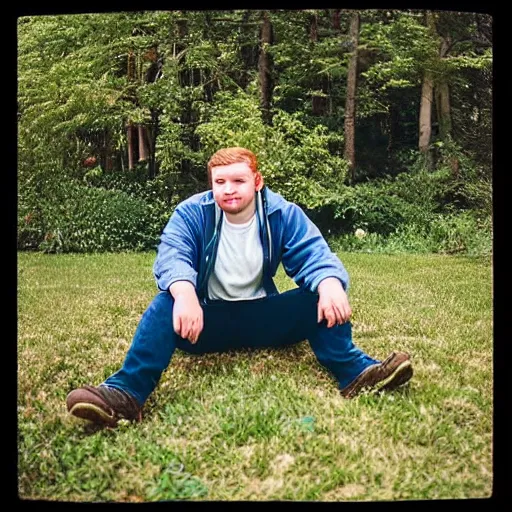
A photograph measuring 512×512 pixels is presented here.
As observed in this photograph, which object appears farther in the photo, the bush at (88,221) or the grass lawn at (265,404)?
the bush at (88,221)

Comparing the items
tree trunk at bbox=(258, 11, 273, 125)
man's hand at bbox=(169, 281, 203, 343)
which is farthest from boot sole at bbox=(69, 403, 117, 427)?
tree trunk at bbox=(258, 11, 273, 125)

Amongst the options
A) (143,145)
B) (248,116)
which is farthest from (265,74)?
(143,145)

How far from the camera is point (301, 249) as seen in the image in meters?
3.04

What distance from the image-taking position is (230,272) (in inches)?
119

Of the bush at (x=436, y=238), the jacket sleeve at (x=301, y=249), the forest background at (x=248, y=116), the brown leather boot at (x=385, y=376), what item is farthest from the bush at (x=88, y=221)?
the brown leather boot at (x=385, y=376)

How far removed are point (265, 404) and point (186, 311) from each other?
463 millimetres

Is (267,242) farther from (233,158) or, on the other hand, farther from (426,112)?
(426,112)

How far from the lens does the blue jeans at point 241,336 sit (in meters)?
2.98

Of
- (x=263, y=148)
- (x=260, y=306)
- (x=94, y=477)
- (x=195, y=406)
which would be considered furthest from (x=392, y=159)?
(x=94, y=477)

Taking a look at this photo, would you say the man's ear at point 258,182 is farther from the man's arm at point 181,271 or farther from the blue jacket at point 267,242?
the man's arm at point 181,271

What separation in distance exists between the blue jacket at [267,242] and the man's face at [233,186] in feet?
0.11

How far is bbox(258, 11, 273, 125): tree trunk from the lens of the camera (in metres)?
3.07

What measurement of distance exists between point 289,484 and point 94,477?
2.27ft

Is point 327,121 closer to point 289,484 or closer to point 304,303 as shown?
point 304,303
